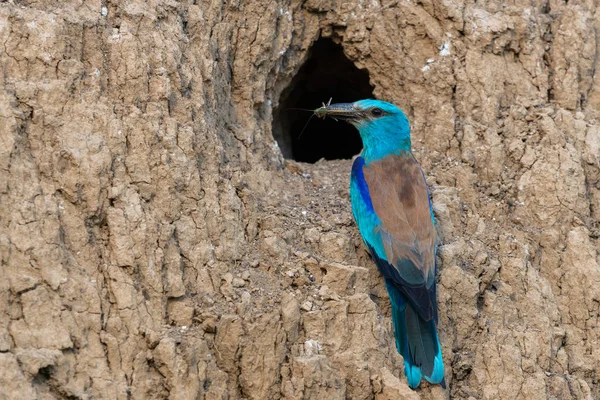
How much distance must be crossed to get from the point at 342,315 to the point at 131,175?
1433 millimetres

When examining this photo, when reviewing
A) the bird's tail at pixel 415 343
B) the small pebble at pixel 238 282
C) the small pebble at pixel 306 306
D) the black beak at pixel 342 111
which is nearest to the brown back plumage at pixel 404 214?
the bird's tail at pixel 415 343

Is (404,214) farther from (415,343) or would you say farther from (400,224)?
(415,343)

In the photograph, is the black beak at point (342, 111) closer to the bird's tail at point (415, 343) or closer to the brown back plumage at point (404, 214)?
the brown back plumage at point (404, 214)

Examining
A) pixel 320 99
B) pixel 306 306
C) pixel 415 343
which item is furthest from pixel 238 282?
pixel 320 99

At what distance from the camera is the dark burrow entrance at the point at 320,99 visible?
8.19 m

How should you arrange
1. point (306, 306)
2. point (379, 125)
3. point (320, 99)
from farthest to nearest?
point (320, 99) → point (379, 125) → point (306, 306)

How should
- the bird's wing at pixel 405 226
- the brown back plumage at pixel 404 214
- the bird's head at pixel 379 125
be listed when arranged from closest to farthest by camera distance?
1. the bird's wing at pixel 405 226
2. the brown back plumage at pixel 404 214
3. the bird's head at pixel 379 125

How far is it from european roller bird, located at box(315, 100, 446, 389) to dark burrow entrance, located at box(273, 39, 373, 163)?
3.95ft

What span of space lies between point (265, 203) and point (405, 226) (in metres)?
0.91

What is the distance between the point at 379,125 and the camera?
6605mm

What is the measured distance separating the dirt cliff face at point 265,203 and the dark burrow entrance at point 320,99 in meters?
0.75

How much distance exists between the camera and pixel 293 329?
206 inches

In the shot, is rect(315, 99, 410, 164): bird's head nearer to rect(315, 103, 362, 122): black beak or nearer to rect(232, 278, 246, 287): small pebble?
rect(315, 103, 362, 122): black beak

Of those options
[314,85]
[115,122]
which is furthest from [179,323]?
[314,85]
